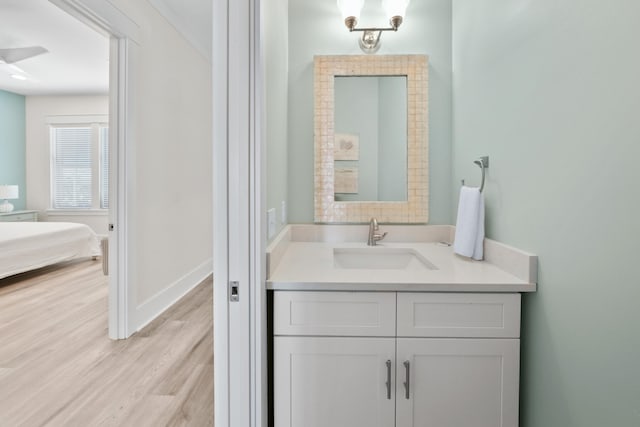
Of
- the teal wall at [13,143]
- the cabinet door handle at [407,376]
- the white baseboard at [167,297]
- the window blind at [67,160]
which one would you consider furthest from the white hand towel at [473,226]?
the teal wall at [13,143]

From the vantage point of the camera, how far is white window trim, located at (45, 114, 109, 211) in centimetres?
588

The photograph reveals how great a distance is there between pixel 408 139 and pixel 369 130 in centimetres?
21

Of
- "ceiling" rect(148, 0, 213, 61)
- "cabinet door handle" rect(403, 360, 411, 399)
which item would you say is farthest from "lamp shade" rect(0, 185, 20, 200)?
"cabinet door handle" rect(403, 360, 411, 399)

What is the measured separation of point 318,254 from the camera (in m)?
1.65

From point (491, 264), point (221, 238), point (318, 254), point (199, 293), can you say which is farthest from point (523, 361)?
point (199, 293)

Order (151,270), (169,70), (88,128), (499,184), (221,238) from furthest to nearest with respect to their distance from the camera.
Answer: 1. (88,128)
2. (169,70)
3. (151,270)
4. (499,184)
5. (221,238)

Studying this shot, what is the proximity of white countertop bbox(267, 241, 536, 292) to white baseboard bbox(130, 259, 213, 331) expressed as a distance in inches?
70.6

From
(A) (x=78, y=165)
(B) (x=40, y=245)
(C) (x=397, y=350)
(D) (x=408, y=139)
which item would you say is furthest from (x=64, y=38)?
(C) (x=397, y=350)

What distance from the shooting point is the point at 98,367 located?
216 centimetres

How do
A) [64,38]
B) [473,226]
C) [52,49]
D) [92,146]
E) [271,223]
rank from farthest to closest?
[92,146] → [52,49] → [64,38] → [473,226] → [271,223]

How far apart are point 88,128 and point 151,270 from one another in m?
4.26

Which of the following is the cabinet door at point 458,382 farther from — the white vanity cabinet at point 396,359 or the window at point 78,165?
the window at point 78,165

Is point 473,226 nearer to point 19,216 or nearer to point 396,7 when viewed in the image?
point 396,7

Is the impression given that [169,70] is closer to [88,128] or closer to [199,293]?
[199,293]
